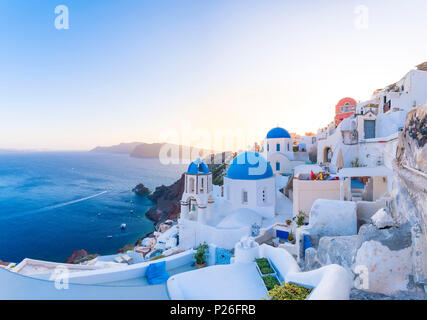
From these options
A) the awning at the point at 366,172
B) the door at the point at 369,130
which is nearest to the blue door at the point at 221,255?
the awning at the point at 366,172

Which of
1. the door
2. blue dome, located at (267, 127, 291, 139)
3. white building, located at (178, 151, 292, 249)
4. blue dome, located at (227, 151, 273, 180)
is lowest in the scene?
white building, located at (178, 151, 292, 249)

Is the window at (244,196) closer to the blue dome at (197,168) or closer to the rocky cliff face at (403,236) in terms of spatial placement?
the blue dome at (197,168)

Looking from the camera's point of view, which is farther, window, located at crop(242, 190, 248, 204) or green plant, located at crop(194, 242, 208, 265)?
window, located at crop(242, 190, 248, 204)

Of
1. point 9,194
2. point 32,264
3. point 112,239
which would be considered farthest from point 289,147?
point 9,194

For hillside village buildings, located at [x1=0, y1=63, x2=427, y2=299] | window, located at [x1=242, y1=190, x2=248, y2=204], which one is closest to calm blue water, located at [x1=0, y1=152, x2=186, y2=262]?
hillside village buildings, located at [x1=0, y1=63, x2=427, y2=299]

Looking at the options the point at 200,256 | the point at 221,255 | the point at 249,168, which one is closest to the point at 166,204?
the point at 249,168

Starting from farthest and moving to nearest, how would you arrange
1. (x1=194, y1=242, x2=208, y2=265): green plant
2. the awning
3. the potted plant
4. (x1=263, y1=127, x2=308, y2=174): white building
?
(x1=263, y1=127, x2=308, y2=174): white building → (x1=194, y1=242, x2=208, y2=265): green plant → the potted plant → the awning

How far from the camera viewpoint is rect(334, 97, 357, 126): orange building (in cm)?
2628

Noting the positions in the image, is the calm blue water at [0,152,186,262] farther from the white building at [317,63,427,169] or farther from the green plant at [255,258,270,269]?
the white building at [317,63,427,169]

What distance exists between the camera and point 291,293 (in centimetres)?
410

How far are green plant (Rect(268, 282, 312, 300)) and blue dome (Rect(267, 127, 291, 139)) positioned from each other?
73.2 feet

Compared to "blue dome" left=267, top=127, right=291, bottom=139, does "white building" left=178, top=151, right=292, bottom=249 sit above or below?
below

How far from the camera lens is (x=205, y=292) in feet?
17.3

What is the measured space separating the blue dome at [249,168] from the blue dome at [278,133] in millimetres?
9107
